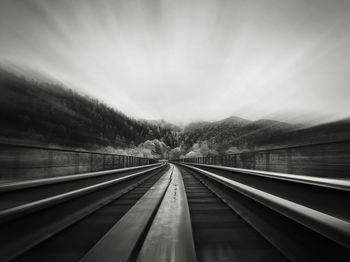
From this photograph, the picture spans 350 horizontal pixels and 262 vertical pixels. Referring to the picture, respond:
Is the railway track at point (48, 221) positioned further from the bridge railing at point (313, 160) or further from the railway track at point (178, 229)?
the bridge railing at point (313, 160)

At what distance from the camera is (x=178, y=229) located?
231 centimetres

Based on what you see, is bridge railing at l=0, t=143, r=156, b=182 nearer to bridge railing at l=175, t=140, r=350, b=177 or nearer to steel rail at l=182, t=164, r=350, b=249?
steel rail at l=182, t=164, r=350, b=249

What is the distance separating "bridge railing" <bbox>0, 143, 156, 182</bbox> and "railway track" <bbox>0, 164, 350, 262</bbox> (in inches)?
57.0

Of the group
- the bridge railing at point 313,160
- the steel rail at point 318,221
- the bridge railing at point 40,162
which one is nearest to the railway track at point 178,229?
the steel rail at point 318,221

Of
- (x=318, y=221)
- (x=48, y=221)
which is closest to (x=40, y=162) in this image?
(x=48, y=221)

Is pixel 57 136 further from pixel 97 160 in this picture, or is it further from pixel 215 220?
pixel 215 220

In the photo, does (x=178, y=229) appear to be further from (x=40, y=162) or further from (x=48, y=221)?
(x=40, y=162)

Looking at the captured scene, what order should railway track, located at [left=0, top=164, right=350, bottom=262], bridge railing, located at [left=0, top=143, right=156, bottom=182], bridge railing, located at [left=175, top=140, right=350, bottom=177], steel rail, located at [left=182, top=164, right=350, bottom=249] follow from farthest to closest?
bridge railing, located at [left=0, top=143, right=156, bottom=182] < bridge railing, located at [left=175, top=140, right=350, bottom=177] < railway track, located at [left=0, top=164, right=350, bottom=262] < steel rail, located at [left=182, top=164, right=350, bottom=249]

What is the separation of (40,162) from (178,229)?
458 centimetres

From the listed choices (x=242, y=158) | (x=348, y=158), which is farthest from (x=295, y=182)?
(x=242, y=158)

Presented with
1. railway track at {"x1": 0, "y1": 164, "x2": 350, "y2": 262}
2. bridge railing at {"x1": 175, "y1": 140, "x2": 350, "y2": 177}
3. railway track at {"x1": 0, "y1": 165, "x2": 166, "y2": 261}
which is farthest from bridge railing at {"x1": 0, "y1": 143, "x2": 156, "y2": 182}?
bridge railing at {"x1": 175, "y1": 140, "x2": 350, "y2": 177}

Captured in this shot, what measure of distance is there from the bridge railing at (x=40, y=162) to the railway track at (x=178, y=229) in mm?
1448

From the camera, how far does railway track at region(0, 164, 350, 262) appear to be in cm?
160

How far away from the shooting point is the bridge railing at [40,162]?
3826 mm
